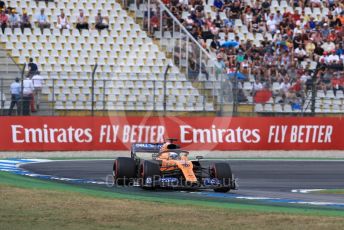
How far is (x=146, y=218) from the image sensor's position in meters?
15.3

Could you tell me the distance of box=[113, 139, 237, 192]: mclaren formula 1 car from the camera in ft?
66.7

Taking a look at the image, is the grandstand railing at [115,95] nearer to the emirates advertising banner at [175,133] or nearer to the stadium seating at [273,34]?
the emirates advertising banner at [175,133]

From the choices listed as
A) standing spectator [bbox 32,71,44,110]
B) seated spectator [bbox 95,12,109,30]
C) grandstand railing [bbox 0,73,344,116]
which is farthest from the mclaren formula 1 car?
seated spectator [bbox 95,12,109,30]

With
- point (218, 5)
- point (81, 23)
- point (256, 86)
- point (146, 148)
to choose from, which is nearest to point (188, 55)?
point (256, 86)

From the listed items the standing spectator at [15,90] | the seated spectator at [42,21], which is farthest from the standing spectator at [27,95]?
the seated spectator at [42,21]

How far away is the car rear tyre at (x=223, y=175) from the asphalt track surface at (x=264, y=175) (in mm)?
273

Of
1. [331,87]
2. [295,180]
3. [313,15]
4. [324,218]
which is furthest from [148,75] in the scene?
[324,218]

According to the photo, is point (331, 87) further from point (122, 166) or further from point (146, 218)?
point (146, 218)

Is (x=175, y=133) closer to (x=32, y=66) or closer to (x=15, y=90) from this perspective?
(x=32, y=66)

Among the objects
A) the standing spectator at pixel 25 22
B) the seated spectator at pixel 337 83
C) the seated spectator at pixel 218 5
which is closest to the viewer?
the seated spectator at pixel 337 83

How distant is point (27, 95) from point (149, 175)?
537 inches

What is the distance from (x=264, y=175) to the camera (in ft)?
86.4

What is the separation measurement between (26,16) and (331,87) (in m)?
11.4

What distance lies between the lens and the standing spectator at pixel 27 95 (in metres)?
33.0
